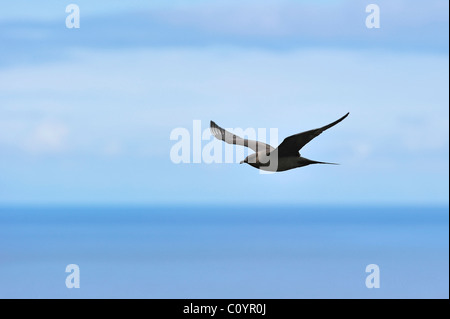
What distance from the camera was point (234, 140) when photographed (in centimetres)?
1938

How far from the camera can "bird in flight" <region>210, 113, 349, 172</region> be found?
15400 millimetres

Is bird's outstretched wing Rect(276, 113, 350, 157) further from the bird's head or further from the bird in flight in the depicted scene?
the bird's head

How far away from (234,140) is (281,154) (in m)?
2.96

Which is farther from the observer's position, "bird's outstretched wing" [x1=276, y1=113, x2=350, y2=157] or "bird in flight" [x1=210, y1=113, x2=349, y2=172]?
"bird in flight" [x1=210, y1=113, x2=349, y2=172]

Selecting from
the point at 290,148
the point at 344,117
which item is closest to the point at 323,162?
the point at 290,148

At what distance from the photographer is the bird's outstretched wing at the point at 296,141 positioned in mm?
14794

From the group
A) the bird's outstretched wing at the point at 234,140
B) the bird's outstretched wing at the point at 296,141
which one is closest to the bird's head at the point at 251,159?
the bird's outstretched wing at the point at 234,140

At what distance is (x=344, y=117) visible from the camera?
13586mm

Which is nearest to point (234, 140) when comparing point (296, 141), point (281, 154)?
point (281, 154)

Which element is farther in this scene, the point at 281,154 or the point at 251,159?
the point at 251,159

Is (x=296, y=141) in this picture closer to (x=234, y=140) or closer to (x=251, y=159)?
(x=251, y=159)

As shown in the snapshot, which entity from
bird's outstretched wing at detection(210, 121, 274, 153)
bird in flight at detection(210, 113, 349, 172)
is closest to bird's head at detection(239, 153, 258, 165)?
bird in flight at detection(210, 113, 349, 172)

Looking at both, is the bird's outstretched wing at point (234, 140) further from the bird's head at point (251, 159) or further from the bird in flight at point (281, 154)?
the bird's head at point (251, 159)

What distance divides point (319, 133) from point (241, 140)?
15.3 feet
